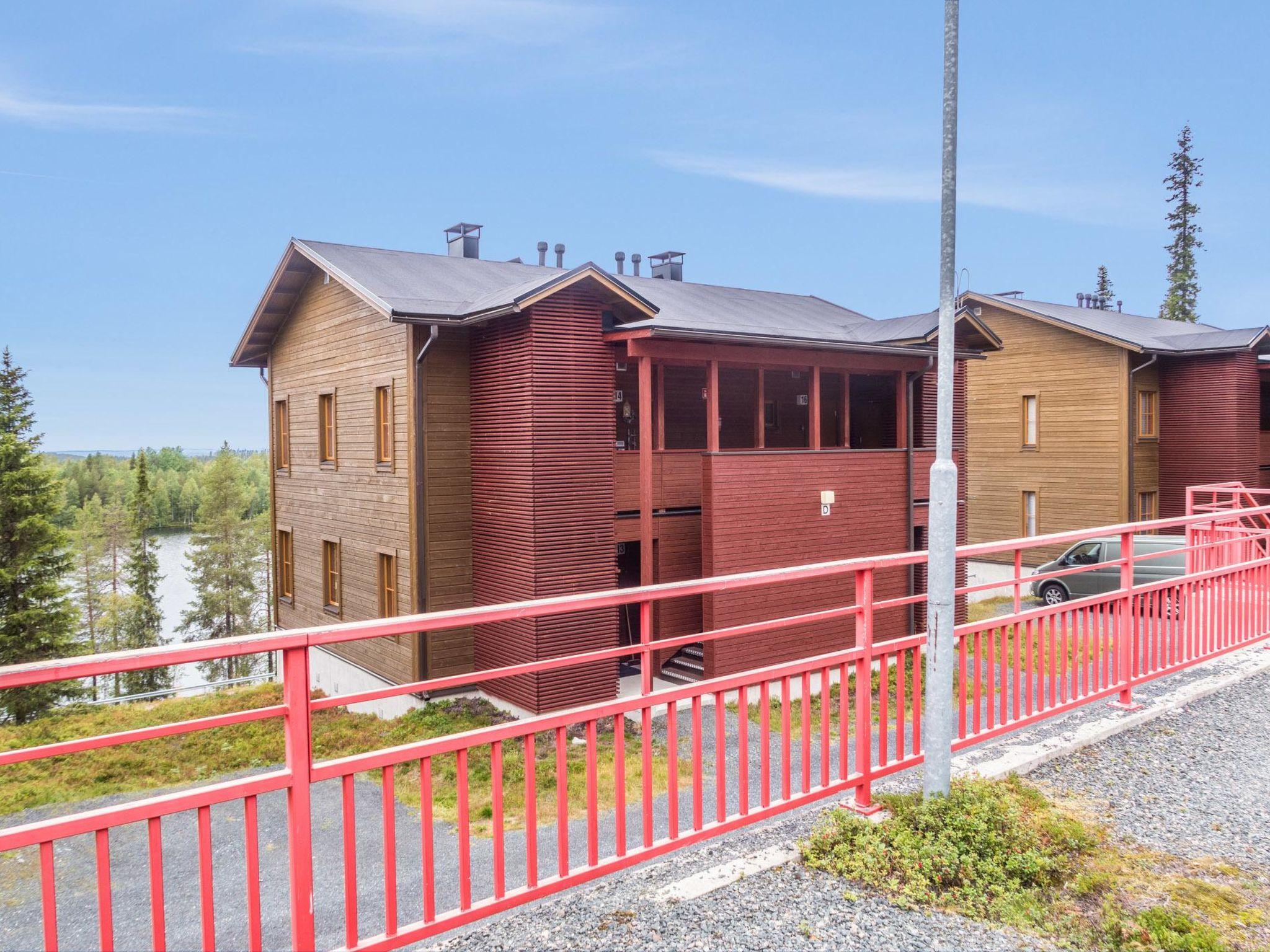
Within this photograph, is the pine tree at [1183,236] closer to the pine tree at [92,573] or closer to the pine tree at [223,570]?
the pine tree at [223,570]

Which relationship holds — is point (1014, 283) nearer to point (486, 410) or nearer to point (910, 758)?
point (486, 410)

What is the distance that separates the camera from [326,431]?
18.6 meters

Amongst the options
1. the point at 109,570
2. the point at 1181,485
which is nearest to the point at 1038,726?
the point at 1181,485

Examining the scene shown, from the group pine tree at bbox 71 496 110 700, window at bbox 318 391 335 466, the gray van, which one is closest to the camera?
the gray van

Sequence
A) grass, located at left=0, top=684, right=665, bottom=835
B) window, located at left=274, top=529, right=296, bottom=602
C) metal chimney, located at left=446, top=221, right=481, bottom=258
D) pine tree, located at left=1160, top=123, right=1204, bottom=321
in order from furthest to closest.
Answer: pine tree, located at left=1160, top=123, right=1204, bottom=321, metal chimney, located at left=446, top=221, right=481, bottom=258, window, located at left=274, top=529, right=296, bottom=602, grass, located at left=0, top=684, right=665, bottom=835

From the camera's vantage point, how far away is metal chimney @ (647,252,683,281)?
81.1ft

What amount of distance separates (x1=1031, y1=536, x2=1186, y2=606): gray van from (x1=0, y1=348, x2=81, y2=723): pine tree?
96.1ft

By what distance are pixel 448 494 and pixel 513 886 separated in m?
9.14

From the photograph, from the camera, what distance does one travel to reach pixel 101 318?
155 metres

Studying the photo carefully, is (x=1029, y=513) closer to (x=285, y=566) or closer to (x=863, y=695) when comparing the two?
(x=285, y=566)

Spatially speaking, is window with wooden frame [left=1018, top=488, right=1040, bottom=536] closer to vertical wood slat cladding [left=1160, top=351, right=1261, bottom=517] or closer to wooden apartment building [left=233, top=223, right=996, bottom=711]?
vertical wood slat cladding [left=1160, top=351, right=1261, bottom=517]

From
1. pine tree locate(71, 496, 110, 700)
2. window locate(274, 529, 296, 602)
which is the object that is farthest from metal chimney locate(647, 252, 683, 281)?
pine tree locate(71, 496, 110, 700)

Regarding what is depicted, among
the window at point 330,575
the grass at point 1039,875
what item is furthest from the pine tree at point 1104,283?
the grass at point 1039,875

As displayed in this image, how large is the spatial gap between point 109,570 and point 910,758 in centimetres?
5381
